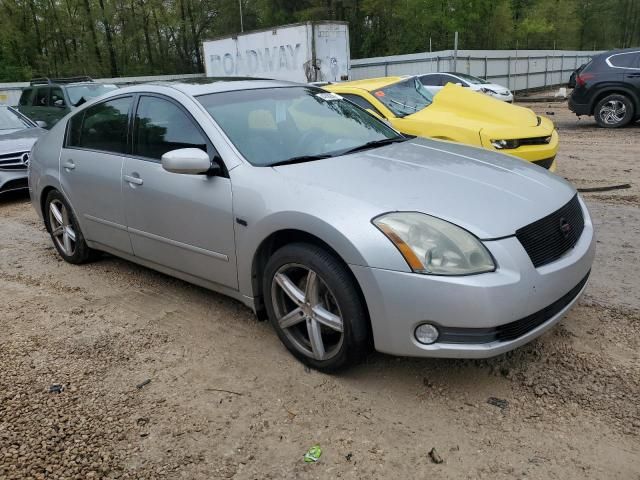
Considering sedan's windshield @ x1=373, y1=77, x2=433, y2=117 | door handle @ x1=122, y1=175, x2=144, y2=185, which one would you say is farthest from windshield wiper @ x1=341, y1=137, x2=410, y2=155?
sedan's windshield @ x1=373, y1=77, x2=433, y2=117

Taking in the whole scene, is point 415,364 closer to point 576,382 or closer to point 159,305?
point 576,382

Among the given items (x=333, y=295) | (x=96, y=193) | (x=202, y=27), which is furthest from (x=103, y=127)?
(x=202, y=27)

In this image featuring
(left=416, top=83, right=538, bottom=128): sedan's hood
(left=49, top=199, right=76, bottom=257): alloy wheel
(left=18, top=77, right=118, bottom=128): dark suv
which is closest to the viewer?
(left=49, top=199, right=76, bottom=257): alloy wheel

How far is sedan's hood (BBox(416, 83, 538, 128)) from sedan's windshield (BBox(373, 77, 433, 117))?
13 cm

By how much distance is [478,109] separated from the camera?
699cm

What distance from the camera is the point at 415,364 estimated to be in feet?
10.3

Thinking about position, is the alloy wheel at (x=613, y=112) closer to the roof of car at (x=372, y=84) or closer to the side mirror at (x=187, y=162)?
the roof of car at (x=372, y=84)

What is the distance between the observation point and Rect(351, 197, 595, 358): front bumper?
251 cm

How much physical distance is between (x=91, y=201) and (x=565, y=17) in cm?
4522

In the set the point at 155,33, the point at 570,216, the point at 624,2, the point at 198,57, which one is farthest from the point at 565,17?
the point at 570,216

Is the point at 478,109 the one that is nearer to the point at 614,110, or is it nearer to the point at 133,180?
the point at 133,180

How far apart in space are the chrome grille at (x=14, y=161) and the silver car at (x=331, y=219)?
419cm

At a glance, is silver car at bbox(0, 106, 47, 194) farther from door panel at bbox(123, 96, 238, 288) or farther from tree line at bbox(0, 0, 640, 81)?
tree line at bbox(0, 0, 640, 81)

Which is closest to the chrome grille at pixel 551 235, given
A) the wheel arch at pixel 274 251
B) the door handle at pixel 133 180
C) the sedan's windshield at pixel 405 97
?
the wheel arch at pixel 274 251
